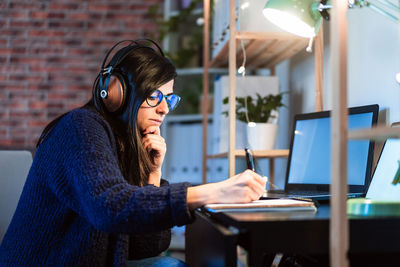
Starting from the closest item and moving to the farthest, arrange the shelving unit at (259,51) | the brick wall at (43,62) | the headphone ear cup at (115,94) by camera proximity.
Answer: the headphone ear cup at (115,94), the shelving unit at (259,51), the brick wall at (43,62)

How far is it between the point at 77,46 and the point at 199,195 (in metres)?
2.96

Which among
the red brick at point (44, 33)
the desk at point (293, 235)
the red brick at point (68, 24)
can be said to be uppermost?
the red brick at point (68, 24)

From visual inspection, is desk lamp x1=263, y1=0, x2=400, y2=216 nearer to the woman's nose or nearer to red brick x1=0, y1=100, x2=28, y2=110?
the woman's nose

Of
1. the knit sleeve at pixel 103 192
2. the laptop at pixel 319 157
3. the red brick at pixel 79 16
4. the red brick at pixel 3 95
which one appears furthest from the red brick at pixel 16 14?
the knit sleeve at pixel 103 192

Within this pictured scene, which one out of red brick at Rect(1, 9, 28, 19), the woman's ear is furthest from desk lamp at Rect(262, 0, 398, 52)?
red brick at Rect(1, 9, 28, 19)

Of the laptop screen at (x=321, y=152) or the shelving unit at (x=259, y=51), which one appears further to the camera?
the shelving unit at (x=259, y=51)

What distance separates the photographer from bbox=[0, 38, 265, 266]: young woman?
94 centimetres

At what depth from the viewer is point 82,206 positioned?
0.98m

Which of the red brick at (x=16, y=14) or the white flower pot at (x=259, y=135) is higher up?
the red brick at (x=16, y=14)

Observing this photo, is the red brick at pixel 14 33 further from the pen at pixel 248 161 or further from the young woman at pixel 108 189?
the pen at pixel 248 161

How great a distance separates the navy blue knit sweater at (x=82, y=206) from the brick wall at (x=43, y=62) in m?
2.64

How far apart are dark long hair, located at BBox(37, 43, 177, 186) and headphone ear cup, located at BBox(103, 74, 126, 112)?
0.5 inches

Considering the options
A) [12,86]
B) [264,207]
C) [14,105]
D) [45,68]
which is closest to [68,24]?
[45,68]

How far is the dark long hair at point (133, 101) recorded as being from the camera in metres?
1.27
